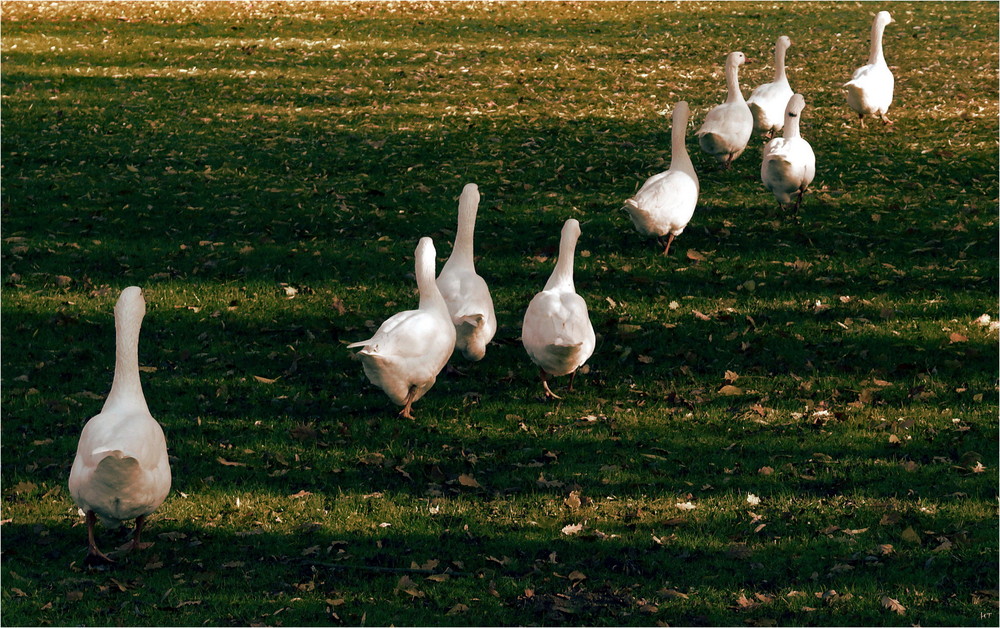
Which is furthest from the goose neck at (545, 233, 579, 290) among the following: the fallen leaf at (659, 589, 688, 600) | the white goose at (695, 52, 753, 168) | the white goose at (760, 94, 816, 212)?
the white goose at (695, 52, 753, 168)

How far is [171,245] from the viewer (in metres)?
11.8

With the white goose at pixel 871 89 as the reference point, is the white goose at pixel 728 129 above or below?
below

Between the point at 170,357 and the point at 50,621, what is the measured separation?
371cm

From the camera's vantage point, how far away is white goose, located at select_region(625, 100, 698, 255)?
10.4 meters

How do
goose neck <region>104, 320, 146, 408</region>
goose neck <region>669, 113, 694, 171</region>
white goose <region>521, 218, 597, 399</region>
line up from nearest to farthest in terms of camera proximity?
1. goose neck <region>104, 320, 146, 408</region>
2. white goose <region>521, 218, 597, 399</region>
3. goose neck <region>669, 113, 694, 171</region>

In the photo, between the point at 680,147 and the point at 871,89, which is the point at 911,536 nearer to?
the point at 680,147

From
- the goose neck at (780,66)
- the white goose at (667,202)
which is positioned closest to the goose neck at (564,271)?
the white goose at (667,202)

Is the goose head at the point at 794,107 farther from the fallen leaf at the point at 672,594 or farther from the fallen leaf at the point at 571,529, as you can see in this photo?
the fallen leaf at the point at 672,594

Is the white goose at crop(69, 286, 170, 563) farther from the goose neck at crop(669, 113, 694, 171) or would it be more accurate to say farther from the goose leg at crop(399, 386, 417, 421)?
the goose neck at crop(669, 113, 694, 171)

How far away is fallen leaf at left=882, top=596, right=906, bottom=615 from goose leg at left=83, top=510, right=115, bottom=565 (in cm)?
427

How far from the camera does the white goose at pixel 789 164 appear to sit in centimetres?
1139

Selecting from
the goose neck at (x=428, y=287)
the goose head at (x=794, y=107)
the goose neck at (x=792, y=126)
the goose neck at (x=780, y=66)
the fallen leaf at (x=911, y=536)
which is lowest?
the fallen leaf at (x=911, y=536)

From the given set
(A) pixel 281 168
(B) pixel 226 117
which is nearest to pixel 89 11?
(B) pixel 226 117

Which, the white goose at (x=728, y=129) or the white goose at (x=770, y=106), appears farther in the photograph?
the white goose at (x=770, y=106)
